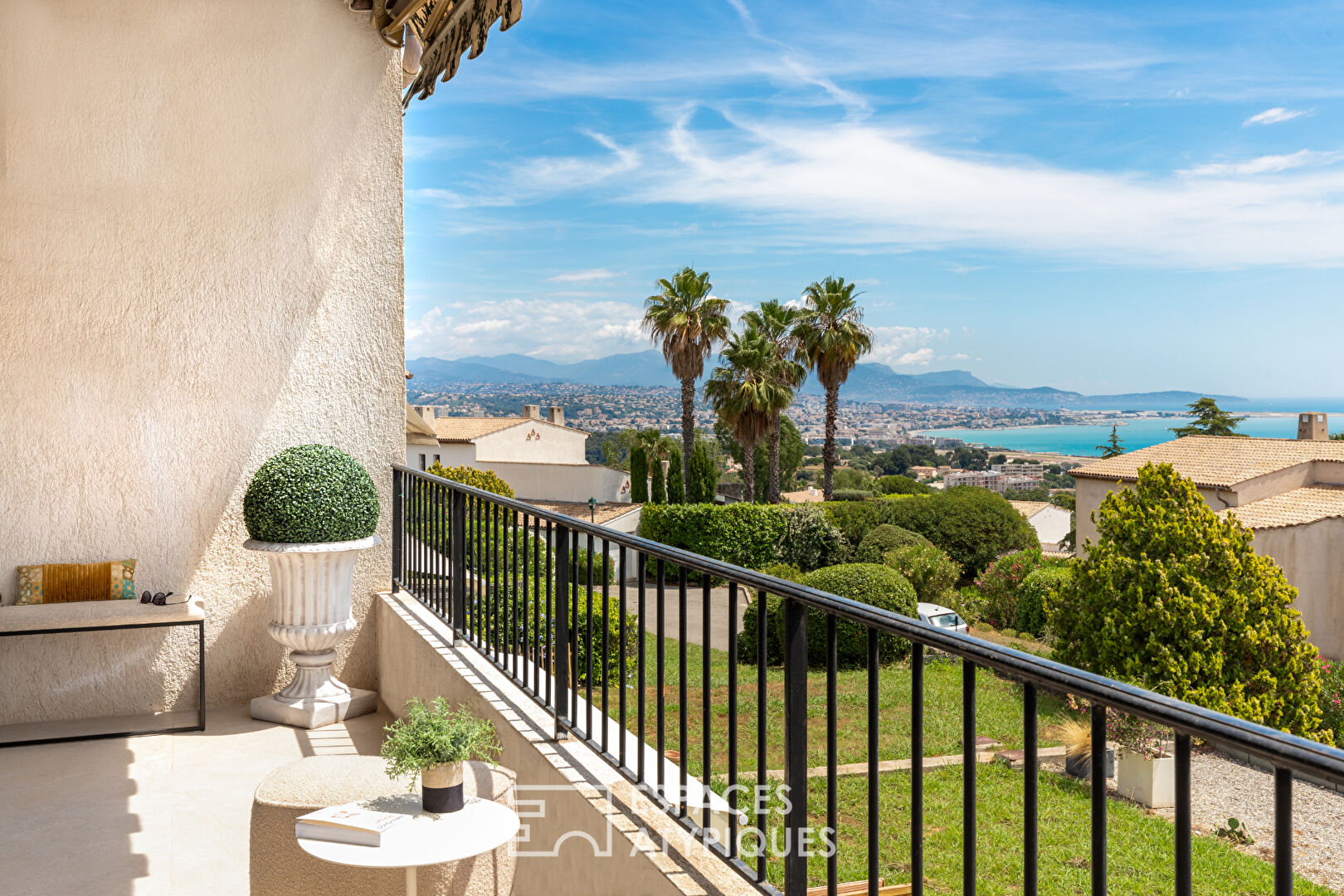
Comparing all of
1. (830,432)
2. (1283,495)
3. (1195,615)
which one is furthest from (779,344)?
(1195,615)

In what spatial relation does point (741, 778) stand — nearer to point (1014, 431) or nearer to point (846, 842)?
point (846, 842)

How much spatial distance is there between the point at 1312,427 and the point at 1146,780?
26.6 meters

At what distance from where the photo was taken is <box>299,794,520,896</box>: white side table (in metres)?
1.61

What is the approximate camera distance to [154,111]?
3.88 meters

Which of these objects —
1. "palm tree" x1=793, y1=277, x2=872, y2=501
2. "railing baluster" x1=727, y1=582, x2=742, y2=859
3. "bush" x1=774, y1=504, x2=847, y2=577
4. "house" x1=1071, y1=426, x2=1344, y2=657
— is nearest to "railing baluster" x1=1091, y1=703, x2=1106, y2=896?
"railing baluster" x1=727, y1=582, x2=742, y2=859

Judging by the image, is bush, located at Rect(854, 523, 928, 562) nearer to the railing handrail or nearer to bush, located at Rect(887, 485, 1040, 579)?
bush, located at Rect(887, 485, 1040, 579)

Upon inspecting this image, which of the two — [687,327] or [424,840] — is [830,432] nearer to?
[687,327]

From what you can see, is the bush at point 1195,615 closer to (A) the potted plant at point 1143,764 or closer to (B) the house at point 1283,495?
(A) the potted plant at point 1143,764

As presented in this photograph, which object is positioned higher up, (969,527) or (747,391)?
(747,391)

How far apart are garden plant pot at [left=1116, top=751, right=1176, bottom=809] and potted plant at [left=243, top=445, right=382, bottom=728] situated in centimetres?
598

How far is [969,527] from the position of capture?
83.4ft

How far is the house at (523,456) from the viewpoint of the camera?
38.0 m

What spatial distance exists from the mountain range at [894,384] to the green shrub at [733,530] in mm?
88707

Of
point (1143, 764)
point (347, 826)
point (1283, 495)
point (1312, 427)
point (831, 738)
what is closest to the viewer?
point (831, 738)
